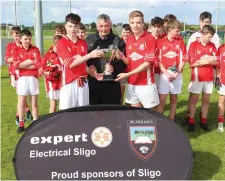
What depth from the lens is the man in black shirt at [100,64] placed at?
443 cm

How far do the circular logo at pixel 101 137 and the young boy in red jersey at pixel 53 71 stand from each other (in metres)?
2.31

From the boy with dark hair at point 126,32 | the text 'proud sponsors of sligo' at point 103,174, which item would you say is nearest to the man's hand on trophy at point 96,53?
the text 'proud sponsors of sligo' at point 103,174

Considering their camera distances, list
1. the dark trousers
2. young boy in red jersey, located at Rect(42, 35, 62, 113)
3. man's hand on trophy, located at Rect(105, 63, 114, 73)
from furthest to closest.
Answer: young boy in red jersey, located at Rect(42, 35, 62, 113)
the dark trousers
man's hand on trophy, located at Rect(105, 63, 114, 73)

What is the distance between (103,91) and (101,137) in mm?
1184

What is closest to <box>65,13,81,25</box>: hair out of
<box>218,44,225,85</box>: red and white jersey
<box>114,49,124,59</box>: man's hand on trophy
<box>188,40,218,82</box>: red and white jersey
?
<box>114,49,124,59</box>: man's hand on trophy

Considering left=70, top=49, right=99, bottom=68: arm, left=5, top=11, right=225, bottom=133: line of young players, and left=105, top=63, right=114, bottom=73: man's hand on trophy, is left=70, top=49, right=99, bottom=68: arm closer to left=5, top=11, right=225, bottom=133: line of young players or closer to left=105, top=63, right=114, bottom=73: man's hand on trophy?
left=5, top=11, right=225, bottom=133: line of young players

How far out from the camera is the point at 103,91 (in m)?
4.57

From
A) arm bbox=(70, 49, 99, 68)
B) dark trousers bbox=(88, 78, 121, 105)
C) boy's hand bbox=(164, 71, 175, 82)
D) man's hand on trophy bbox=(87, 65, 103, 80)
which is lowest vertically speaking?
dark trousers bbox=(88, 78, 121, 105)

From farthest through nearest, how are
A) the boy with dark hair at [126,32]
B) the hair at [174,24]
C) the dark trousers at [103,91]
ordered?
the boy with dark hair at [126,32]
the hair at [174,24]
the dark trousers at [103,91]

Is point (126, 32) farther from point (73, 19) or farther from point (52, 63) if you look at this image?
point (73, 19)

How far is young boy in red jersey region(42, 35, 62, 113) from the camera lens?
5539 mm

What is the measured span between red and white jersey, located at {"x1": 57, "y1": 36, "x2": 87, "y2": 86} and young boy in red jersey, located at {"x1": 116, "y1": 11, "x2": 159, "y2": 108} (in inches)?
20.4

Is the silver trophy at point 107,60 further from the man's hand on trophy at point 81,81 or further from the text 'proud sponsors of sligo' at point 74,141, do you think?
the text 'proud sponsors of sligo' at point 74,141

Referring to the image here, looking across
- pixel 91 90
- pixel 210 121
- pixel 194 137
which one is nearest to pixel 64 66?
pixel 91 90
